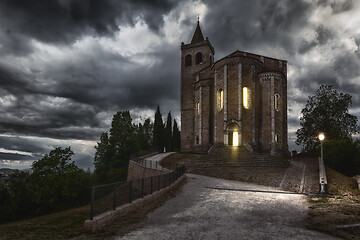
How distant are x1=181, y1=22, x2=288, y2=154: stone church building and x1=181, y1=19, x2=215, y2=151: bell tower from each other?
17.8 ft

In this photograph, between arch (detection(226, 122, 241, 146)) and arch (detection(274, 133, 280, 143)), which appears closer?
arch (detection(226, 122, 241, 146))

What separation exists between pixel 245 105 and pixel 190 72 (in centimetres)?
1664

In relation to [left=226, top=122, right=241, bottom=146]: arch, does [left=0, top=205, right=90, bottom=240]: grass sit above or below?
below

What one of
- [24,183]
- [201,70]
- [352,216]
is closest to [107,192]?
[352,216]

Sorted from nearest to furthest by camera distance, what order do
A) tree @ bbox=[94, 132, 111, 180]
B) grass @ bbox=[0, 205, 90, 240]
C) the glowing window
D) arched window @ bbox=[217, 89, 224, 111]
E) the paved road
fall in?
the paved road, grass @ bbox=[0, 205, 90, 240], the glowing window, arched window @ bbox=[217, 89, 224, 111], tree @ bbox=[94, 132, 111, 180]

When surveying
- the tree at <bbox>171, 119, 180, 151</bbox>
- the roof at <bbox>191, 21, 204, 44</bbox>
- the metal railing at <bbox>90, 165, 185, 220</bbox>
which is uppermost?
the roof at <bbox>191, 21, 204, 44</bbox>

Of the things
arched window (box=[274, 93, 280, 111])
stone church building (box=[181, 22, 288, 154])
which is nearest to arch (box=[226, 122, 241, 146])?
stone church building (box=[181, 22, 288, 154])

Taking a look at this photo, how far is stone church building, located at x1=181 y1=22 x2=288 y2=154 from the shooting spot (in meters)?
34.9

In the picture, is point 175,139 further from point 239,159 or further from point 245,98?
point 239,159

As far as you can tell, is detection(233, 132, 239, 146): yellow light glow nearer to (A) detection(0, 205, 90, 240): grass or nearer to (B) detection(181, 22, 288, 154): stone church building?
(B) detection(181, 22, 288, 154): stone church building

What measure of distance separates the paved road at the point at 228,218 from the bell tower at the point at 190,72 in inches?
1283

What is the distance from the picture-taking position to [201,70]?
145 ft

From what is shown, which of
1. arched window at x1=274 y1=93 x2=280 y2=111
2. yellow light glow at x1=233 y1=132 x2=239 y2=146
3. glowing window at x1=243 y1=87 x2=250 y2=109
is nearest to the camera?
yellow light glow at x1=233 y1=132 x2=239 y2=146

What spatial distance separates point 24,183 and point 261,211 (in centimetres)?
2106
